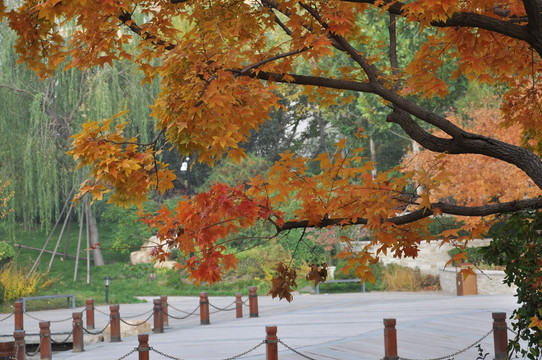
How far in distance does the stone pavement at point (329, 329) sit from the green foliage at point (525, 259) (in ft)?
11.7

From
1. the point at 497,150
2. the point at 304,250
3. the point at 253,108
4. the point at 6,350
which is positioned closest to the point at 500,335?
the point at 497,150

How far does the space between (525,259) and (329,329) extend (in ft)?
25.9

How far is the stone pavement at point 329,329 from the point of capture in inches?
453

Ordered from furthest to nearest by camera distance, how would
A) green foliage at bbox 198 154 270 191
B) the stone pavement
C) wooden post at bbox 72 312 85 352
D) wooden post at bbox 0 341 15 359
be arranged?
green foliage at bbox 198 154 270 191 → wooden post at bbox 72 312 85 352 → the stone pavement → wooden post at bbox 0 341 15 359

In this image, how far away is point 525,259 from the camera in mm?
6492

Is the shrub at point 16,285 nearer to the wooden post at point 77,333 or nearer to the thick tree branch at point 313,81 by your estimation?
the wooden post at point 77,333

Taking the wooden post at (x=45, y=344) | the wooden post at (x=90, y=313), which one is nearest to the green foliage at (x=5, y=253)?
the wooden post at (x=90, y=313)

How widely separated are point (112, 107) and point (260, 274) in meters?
8.20

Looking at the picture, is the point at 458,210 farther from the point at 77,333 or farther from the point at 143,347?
the point at 77,333

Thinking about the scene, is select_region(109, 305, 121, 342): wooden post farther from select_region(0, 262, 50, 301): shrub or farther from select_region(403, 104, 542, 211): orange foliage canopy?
select_region(403, 104, 542, 211): orange foliage canopy

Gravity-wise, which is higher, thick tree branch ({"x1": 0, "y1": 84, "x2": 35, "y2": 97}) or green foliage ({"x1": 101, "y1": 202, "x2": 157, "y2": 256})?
thick tree branch ({"x1": 0, "y1": 84, "x2": 35, "y2": 97})

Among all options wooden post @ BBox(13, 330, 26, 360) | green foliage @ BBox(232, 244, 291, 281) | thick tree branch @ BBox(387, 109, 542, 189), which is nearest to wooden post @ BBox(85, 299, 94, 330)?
wooden post @ BBox(13, 330, 26, 360)

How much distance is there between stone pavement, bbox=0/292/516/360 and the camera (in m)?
11.5

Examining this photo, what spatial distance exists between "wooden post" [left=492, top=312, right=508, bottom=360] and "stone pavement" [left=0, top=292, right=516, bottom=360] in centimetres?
45
